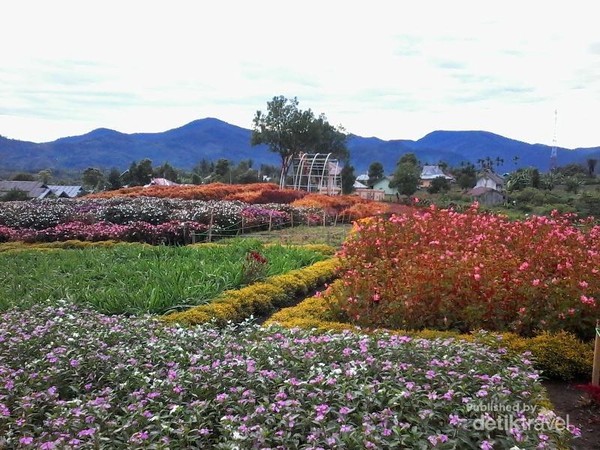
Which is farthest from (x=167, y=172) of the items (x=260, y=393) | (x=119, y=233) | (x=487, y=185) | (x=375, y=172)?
(x=260, y=393)

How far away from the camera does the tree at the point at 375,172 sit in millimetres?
52094

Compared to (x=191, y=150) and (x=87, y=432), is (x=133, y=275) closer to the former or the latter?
(x=87, y=432)

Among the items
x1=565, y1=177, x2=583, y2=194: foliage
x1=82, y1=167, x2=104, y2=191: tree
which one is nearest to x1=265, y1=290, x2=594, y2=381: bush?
x1=565, y1=177, x2=583, y2=194: foliage

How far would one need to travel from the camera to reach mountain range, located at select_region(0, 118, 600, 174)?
258ft

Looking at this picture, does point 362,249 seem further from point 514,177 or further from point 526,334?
point 514,177

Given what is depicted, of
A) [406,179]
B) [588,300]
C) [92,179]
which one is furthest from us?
[92,179]

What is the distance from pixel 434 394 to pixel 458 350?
3.13ft

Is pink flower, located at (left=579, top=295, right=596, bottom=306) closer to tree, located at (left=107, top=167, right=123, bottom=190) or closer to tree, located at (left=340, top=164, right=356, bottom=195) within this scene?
tree, located at (left=107, top=167, right=123, bottom=190)

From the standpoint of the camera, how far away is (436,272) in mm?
5520

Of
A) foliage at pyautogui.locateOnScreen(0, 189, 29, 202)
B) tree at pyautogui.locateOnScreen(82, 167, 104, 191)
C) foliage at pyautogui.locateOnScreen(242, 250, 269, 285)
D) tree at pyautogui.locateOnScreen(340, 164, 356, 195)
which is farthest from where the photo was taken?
tree at pyautogui.locateOnScreen(82, 167, 104, 191)

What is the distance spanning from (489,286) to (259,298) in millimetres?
2808

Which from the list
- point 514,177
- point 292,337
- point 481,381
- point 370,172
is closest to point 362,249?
point 292,337

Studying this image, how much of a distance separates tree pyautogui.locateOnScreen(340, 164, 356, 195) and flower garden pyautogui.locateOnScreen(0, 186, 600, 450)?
126ft

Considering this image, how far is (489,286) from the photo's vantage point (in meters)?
5.18
